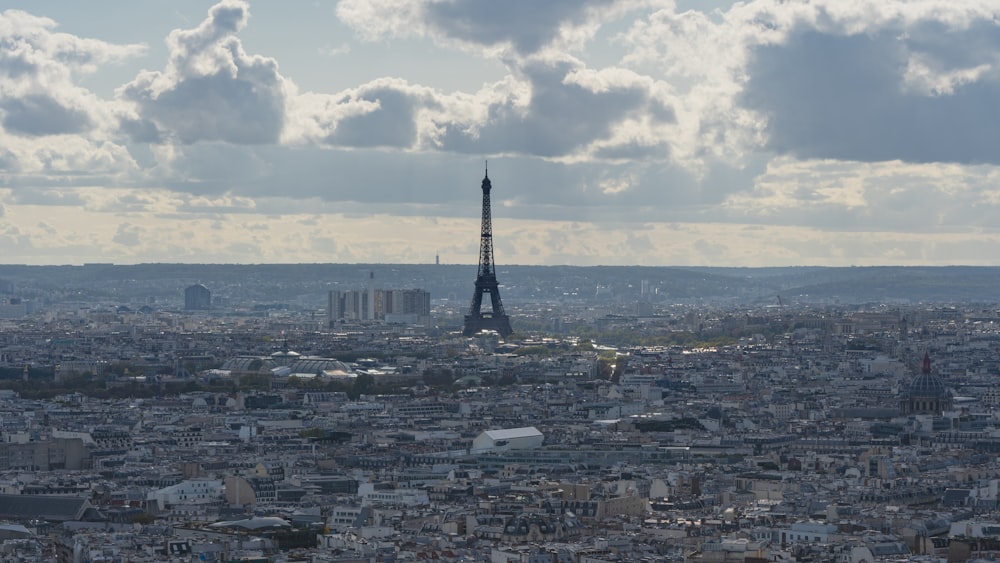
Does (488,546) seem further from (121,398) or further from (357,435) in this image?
(121,398)

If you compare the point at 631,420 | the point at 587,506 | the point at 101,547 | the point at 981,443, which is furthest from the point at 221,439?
the point at 101,547

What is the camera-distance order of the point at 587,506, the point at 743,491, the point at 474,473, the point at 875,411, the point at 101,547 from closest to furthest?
the point at 101,547 < the point at 587,506 < the point at 743,491 < the point at 474,473 < the point at 875,411

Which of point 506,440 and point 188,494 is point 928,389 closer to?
point 506,440

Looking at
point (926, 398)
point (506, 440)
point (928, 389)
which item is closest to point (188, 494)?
point (506, 440)

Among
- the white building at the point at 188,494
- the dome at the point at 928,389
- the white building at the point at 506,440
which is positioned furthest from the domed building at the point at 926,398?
the white building at the point at 188,494

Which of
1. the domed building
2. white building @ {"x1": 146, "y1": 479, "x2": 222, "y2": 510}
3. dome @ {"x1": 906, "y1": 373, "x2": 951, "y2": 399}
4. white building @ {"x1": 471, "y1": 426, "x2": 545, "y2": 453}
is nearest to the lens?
white building @ {"x1": 146, "y1": 479, "x2": 222, "y2": 510}

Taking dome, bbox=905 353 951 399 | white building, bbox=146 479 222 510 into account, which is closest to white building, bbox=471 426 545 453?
white building, bbox=146 479 222 510

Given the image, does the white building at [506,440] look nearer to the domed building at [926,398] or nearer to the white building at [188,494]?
the white building at [188,494]

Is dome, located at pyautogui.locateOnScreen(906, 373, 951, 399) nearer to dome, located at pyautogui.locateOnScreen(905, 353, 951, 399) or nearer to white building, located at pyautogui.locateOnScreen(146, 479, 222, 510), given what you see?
dome, located at pyautogui.locateOnScreen(905, 353, 951, 399)

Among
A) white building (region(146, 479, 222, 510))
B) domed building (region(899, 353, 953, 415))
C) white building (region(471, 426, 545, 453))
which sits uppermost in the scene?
domed building (region(899, 353, 953, 415))
